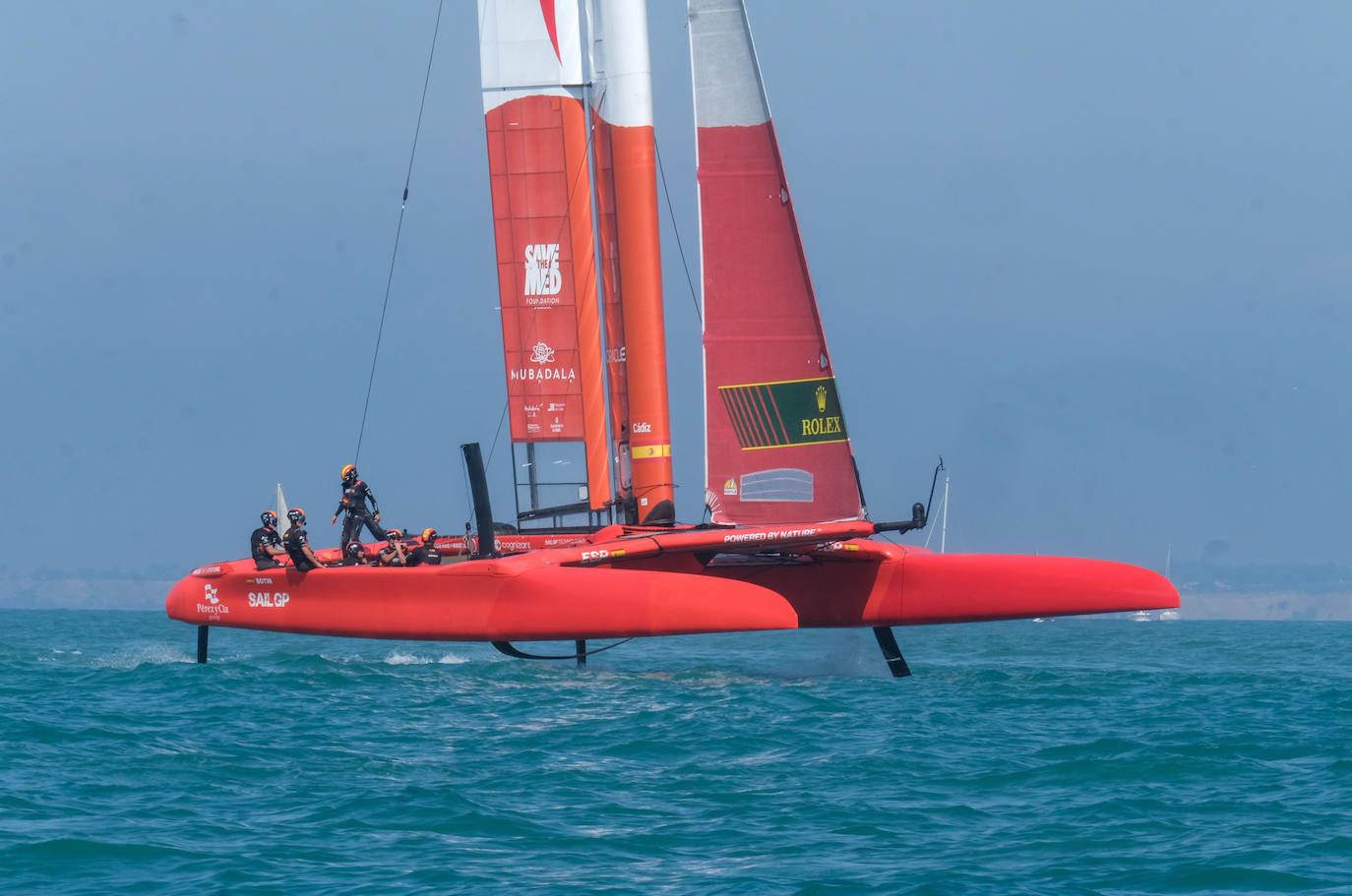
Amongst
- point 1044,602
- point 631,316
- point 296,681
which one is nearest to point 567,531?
point 631,316

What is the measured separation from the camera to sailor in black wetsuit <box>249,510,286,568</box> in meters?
15.6

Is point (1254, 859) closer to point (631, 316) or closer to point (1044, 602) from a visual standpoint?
point (1044, 602)

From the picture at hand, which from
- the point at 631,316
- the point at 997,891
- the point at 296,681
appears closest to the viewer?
the point at 997,891

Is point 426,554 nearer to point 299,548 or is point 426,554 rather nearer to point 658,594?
point 299,548

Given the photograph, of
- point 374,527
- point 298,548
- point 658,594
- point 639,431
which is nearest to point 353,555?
point 374,527

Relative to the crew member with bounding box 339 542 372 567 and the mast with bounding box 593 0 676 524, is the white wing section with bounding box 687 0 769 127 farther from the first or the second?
the crew member with bounding box 339 542 372 567

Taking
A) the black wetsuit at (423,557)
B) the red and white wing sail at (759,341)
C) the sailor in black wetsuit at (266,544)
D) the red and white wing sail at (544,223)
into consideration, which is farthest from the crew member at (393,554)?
the red and white wing sail at (759,341)

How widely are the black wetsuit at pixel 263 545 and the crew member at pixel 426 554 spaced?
Answer: 160 cm

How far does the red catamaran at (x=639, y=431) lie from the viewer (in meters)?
13.5

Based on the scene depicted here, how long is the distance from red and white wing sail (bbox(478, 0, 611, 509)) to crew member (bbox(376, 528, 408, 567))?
8.30 ft

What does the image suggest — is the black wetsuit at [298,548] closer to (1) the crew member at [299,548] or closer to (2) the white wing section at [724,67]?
(1) the crew member at [299,548]

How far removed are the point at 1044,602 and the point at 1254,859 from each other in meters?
7.47

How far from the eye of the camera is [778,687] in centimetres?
1377

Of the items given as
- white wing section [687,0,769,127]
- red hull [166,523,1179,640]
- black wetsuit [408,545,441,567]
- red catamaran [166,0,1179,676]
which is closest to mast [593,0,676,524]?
red catamaran [166,0,1179,676]
